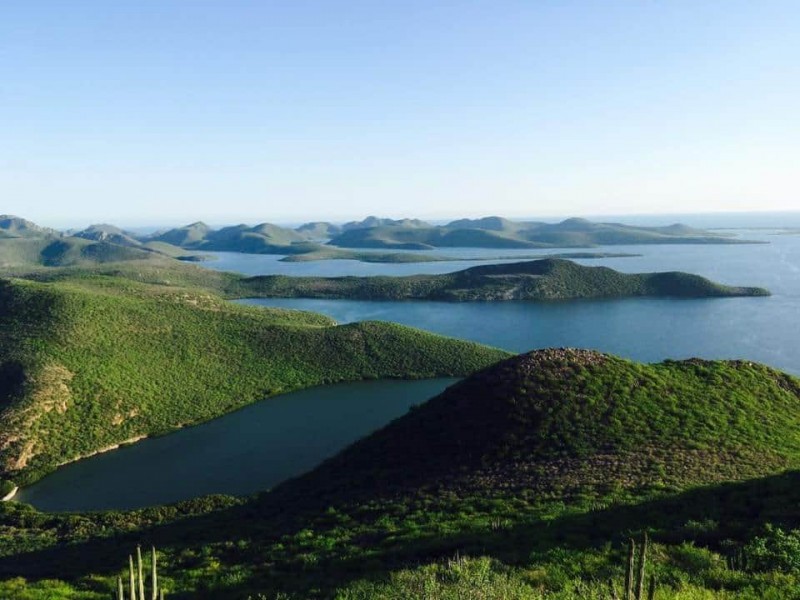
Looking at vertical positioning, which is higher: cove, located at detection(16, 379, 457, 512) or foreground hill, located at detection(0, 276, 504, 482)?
foreground hill, located at detection(0, 276, 504, 482)

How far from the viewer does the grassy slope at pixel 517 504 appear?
15.1 meters

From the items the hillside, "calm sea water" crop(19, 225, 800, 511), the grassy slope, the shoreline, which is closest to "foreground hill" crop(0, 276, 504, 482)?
the shoreline

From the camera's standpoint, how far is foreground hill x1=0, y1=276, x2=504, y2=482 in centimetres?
5159

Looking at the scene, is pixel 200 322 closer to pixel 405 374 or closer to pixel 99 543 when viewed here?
pixel 405 374

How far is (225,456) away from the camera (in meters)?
49.4

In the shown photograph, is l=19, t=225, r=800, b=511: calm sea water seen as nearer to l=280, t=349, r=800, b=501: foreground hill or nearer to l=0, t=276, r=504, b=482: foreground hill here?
l=0, t=276, r=504, b=482: foreground hill

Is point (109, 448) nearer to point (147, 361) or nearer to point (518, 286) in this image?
point (147, 361)

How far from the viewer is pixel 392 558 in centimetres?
1775

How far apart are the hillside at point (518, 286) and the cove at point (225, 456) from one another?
112 metres

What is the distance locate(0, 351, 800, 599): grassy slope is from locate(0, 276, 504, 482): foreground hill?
16886 mm

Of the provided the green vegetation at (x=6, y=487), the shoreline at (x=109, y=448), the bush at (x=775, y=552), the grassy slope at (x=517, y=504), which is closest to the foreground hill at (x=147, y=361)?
the shoreline at (x=109, y=448)

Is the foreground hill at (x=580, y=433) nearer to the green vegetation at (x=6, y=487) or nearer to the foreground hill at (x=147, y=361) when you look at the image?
the green vegetation at (x=6, y=487)

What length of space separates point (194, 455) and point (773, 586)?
49.1 m

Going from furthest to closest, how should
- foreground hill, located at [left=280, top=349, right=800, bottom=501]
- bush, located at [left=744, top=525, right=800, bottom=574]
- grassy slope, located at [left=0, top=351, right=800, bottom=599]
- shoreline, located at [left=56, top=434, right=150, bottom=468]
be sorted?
shoreline, located at [left=56, top=434, right=150, bottom=468], foreground hill, located at [left=280, top=349, right=800, bottom=501], grassy slope, located at [left=0, top=351, right=800, bottom=599], bush, located at [left=744, top=525, right=800, bottom=574]
